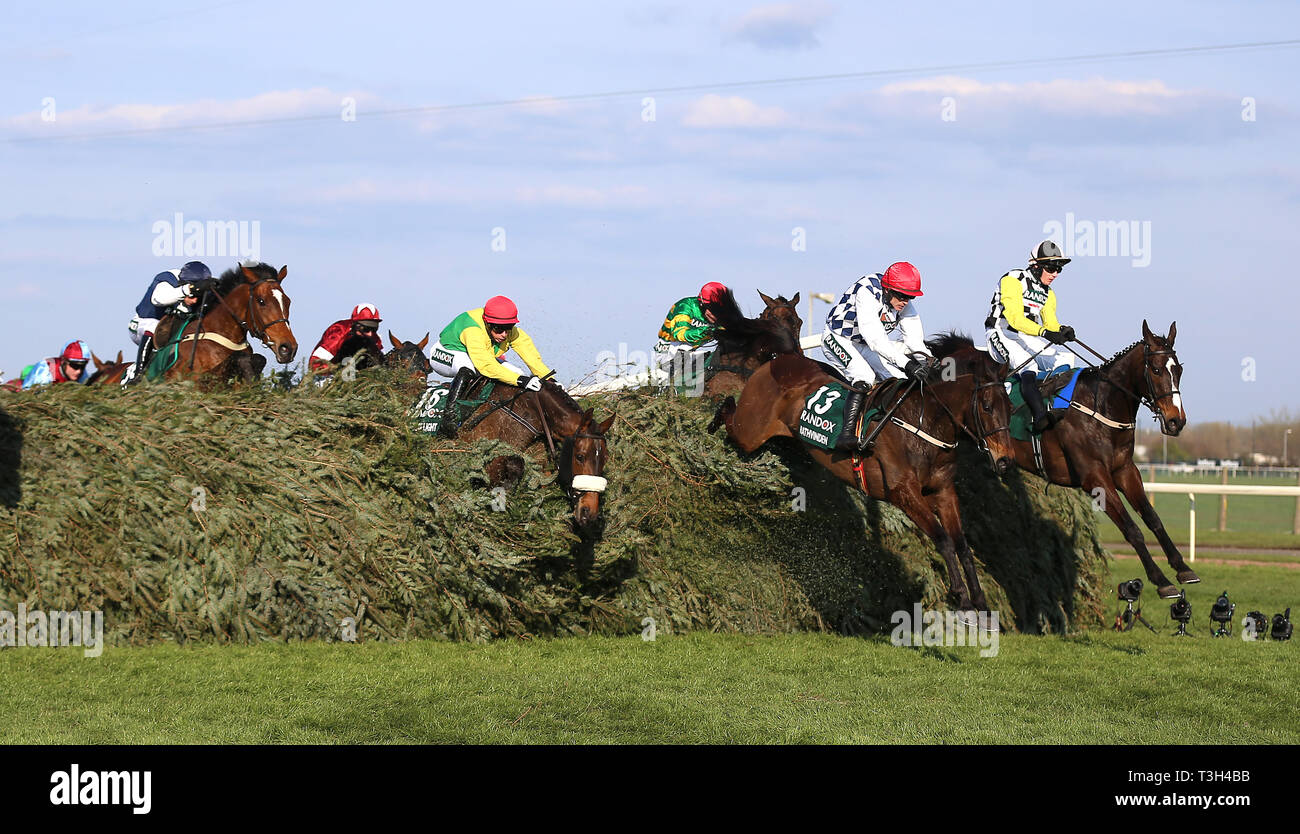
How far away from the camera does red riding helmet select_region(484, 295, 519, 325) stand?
9.74 metres

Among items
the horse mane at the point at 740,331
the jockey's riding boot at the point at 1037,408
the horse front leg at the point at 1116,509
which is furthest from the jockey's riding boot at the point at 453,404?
the horse front leg at the point at 1116,509

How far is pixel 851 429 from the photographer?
9.34 metres

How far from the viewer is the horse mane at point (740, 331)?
10906mm

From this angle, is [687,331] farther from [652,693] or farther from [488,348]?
[652,693]

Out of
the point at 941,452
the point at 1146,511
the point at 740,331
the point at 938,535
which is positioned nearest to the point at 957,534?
the point at 938,535

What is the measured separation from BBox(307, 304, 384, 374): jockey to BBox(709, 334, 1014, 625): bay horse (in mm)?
4985

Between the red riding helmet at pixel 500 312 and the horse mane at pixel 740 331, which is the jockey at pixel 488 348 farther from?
the horse mane at pixel 740 331

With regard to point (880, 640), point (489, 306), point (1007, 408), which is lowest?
point (880, 640)

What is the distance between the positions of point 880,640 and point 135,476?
552 centimetres

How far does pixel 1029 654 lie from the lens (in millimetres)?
8969

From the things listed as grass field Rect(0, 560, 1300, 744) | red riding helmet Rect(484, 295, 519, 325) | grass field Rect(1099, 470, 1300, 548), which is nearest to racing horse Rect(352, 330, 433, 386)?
red riding helmet Rect(484, 295, 519, 325)

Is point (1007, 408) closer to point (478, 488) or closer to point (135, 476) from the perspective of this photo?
point (478, 488)

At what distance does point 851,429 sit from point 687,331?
10.6ft
